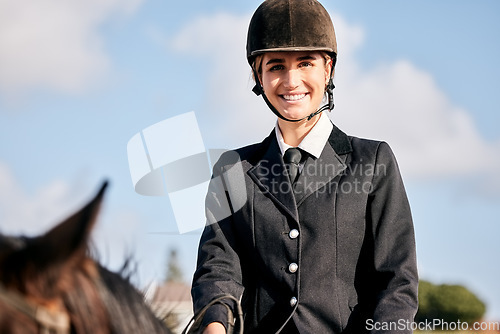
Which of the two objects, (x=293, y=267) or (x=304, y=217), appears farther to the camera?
(x=304, y=217)

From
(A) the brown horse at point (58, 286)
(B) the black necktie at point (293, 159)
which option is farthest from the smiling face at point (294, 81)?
(A) the brown horse at point (58, 286)

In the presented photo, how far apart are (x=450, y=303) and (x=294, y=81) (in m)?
23.7

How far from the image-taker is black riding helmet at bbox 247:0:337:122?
11.2 feet

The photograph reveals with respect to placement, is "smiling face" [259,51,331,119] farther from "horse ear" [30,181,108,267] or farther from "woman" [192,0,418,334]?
"horse ear" [30,181,108,267]

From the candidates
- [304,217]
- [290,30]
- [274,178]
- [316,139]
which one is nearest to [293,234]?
[304,217]

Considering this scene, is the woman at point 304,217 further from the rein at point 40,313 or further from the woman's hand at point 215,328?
the rein at point 40,313

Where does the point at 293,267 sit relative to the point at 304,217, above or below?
below

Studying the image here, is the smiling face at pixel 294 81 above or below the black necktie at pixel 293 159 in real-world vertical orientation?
above

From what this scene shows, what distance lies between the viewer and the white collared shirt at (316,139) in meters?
3.36

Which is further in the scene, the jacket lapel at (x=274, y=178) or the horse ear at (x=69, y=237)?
the jacket lapel at (x=274, y=178)

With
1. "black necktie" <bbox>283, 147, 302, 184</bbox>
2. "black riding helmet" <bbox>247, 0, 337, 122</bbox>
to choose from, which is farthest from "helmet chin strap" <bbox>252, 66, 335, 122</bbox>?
"black necktie" <bbox>283, 147, 302, 184</bbox>

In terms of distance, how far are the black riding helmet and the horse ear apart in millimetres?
1932

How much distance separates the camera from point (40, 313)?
1.60 m

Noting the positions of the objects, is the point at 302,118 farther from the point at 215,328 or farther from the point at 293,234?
the point at 215,328
